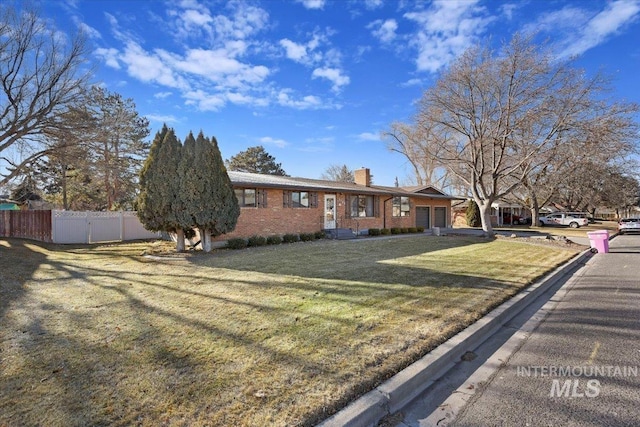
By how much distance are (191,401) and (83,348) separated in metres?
1.77

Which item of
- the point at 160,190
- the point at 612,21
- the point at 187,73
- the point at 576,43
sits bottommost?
the point at 160,190

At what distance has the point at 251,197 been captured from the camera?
14.2m

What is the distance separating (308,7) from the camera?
384 inches

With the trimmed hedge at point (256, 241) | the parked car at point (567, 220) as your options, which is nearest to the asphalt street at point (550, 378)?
the trimmed hedge at point (256, 241)

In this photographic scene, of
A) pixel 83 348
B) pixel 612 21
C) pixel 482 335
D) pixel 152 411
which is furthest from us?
pixel 612 21

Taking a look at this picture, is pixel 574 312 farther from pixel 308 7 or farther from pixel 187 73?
pixel 187 73

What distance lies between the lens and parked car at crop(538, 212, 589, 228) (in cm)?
3281

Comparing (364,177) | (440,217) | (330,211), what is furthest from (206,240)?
(440,217)

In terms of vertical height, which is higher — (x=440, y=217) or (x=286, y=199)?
(x=286, y=199)

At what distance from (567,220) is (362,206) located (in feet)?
89.0

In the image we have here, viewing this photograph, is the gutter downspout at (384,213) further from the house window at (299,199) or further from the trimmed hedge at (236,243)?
the trimmed hedge at (236,243)

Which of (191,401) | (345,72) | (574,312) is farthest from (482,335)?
(345,72)

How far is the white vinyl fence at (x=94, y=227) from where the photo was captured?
48.8ft

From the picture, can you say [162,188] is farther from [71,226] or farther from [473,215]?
[473,215]
